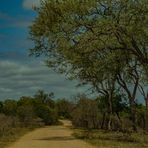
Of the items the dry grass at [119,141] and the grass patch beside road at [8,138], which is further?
the grass patch beside road at [8,138]

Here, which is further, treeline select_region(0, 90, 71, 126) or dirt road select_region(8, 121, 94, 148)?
treeline select_region(0, 90, 71, 126)

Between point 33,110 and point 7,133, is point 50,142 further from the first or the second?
point 33,110

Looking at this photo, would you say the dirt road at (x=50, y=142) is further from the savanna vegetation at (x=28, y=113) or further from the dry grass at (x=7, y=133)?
the savanna vegetation at (x=28, y=113)

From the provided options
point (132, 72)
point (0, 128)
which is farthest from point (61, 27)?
point (0, 128)

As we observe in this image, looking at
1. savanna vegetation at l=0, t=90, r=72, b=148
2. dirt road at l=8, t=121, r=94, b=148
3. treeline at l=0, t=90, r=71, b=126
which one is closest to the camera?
dirt road at l=8, t=121, r=94, b=148

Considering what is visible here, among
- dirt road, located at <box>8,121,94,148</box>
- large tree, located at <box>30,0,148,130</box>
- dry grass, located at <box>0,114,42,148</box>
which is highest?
large tree, located at <box>30,0,148,130</box>

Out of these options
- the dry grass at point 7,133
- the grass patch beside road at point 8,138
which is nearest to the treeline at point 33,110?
the dry grass at point 7,133

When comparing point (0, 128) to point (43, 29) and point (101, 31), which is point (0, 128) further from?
point (101, 31)

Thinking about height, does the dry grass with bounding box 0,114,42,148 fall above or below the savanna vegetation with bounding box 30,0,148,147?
below

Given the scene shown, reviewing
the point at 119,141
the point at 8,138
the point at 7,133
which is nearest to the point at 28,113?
the point at 7,133

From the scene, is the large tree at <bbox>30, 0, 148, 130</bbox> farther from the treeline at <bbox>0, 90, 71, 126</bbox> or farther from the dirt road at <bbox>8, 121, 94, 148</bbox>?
the treeline at <bbox>0, 90, 71, 126</bbox>

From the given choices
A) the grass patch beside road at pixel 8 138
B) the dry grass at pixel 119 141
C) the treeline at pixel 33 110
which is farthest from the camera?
the treeline at pixel 33 110

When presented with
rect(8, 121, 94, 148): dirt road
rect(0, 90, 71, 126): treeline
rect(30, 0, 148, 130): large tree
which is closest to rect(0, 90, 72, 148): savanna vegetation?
rect(0, 90, 71, 126): treeline

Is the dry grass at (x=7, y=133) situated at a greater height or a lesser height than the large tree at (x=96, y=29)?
lesser
